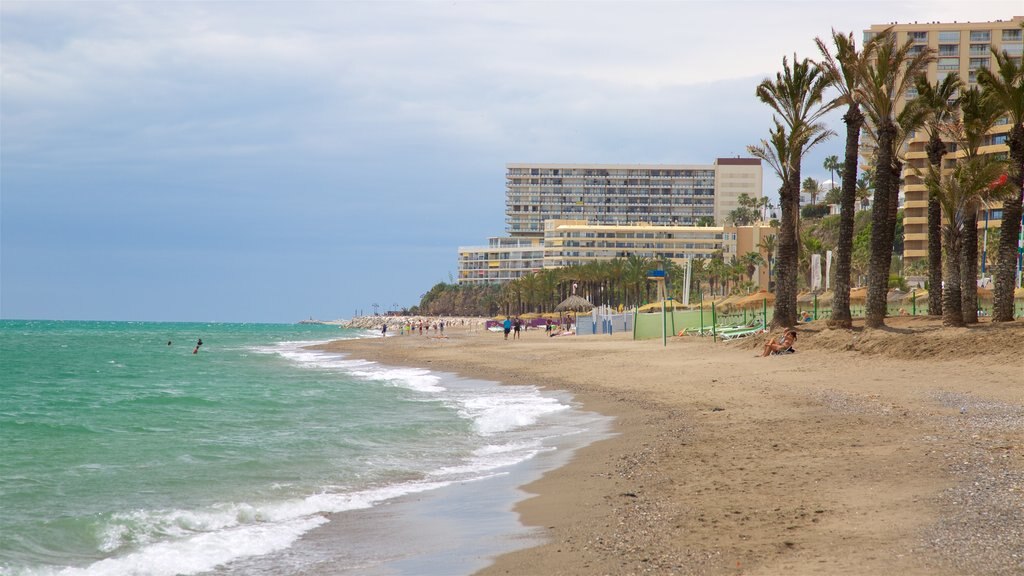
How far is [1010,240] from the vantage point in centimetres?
2550

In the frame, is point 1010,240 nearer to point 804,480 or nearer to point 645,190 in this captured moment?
point 804,480

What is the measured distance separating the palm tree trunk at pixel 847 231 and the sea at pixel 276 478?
32.5 feet

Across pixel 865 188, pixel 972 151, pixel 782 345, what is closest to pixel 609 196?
pixel 865 188

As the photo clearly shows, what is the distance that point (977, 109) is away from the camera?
87.8 feet

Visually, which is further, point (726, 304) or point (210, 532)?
point (726, 304)

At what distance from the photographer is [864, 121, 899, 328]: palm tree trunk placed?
27.1 metres

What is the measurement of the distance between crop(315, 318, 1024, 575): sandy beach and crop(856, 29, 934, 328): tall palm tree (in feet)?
19.1

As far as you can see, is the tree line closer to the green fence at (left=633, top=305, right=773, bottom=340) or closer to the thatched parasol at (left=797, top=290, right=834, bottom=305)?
the green fence at (left=633, top=305, right=773, bottom=340)

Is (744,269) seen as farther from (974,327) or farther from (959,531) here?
(959,531)

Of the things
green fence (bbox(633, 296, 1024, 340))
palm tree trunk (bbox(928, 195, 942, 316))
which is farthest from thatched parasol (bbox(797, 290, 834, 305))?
palm tree trunk (bbox(928, 195, 942, 316))

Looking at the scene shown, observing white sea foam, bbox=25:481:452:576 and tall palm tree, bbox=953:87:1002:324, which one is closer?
white sea foam, bbox=25:481:452:576

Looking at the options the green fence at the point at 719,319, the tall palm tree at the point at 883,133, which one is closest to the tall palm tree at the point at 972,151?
the tall palm tree at the point at 883,133

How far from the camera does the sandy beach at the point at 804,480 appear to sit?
21.0ft

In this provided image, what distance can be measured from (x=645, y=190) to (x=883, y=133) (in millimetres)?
164540
